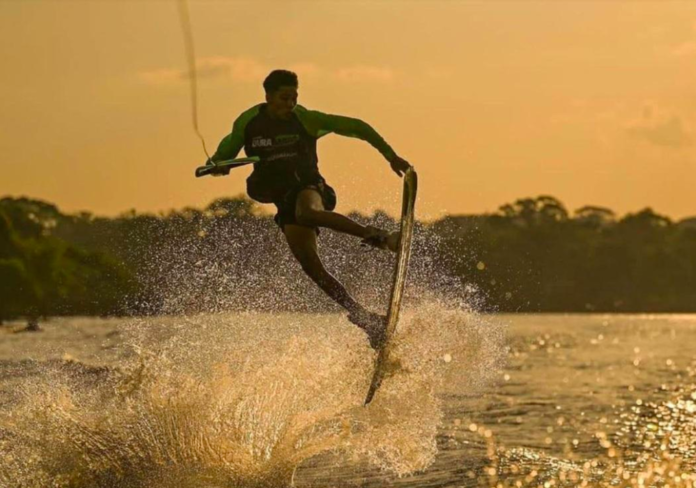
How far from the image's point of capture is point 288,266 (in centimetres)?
2061

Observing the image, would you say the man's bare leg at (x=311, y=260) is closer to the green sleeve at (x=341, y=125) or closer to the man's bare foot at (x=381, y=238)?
the man's bare foot at (x=381, y=238)

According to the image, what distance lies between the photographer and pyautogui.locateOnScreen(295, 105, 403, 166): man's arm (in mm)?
13461

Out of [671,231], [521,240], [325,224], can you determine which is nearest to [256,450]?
[325,224]

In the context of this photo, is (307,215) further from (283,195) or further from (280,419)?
(280,419)

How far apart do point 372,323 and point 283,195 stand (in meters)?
1.50

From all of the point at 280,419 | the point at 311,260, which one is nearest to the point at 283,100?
the point at 311,260

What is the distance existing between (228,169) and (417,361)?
114 inches

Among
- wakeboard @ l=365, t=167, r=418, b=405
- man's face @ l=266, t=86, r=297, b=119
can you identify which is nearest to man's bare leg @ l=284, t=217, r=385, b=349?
wakeboard @ l=365, t=167, r=418, b=405

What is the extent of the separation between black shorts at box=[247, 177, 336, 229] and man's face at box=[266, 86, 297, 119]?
27.6 inches

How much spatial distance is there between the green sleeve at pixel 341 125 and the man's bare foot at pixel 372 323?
5.15 ft

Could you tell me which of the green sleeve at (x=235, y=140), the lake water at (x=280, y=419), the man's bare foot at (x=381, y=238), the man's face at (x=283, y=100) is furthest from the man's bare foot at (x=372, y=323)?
the man's face at (x=283, y=100)

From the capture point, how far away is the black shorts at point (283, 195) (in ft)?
44.3

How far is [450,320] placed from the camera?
15.7m

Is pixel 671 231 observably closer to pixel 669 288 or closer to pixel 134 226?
pixel 669 288
